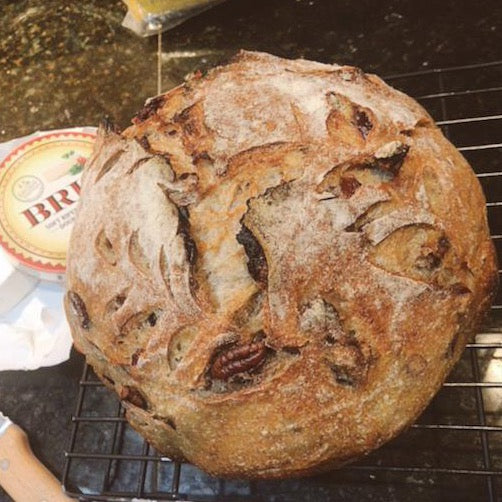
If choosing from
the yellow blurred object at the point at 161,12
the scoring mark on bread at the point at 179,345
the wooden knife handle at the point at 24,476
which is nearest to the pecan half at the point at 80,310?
the scoring mark on bread at the point at 179,345

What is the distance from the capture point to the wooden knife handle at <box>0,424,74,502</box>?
1.28m

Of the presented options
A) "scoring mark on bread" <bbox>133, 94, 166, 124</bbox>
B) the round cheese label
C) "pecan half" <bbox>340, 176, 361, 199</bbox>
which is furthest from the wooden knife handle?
"pecan half" <bbox>340, 176, 361, 199</bbox>

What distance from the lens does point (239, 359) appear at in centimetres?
94

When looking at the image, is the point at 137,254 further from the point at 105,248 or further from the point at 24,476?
the point at 24,476

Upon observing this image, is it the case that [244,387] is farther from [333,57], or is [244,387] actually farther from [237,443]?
[333,57]

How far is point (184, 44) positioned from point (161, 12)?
4.1 inches

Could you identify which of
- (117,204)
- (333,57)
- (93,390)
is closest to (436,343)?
(117,204)

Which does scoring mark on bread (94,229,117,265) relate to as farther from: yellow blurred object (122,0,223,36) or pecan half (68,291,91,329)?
yellow blurred object (122,0,223,36)

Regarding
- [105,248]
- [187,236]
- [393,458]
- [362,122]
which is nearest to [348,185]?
[362,122]

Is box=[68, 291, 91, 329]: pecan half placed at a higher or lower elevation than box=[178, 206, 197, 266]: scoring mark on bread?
lower

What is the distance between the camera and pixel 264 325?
0.94 metres

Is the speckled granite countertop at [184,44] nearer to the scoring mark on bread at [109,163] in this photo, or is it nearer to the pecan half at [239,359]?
the scoring mark on bread at [109,163]

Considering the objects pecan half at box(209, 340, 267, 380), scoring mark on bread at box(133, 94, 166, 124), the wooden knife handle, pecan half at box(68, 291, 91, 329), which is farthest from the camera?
the wooden knife handle

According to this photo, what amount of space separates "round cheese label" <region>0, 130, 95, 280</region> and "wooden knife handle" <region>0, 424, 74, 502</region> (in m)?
0.36
